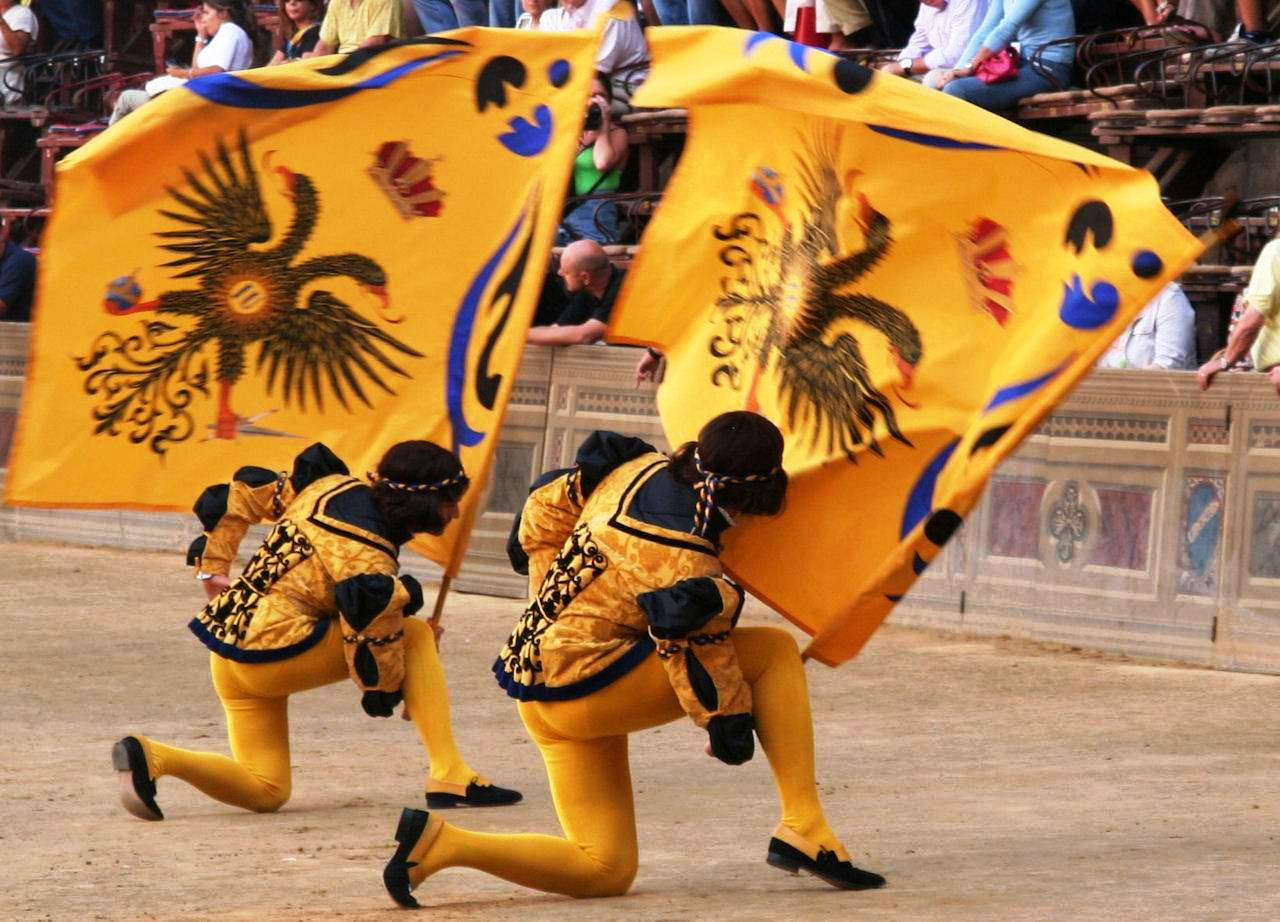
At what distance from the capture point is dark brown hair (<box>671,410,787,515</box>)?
5.19 meters

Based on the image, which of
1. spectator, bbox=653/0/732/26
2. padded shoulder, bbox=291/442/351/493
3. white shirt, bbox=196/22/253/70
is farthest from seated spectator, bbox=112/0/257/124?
padded shoulder, bbox=291/442/351/493

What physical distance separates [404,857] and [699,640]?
2.86ft

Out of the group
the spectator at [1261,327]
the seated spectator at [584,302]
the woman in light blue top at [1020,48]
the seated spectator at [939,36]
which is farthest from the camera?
→ the seated spectator at [939,36]

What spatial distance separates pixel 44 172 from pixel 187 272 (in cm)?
1226

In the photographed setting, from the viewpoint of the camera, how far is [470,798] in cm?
682

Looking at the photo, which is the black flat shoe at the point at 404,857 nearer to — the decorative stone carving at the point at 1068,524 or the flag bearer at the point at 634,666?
the flag bearer at the point at 634,666

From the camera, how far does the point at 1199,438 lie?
31.7 feet

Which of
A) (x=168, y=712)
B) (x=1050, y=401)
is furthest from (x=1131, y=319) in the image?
(x=168, y=712)

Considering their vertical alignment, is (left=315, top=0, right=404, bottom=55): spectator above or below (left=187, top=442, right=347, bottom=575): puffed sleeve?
above

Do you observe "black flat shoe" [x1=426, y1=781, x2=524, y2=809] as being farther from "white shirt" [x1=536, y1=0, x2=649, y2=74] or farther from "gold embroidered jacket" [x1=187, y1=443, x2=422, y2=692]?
"white shirt" [x1=536, y1=0, x2=649, y2=74]

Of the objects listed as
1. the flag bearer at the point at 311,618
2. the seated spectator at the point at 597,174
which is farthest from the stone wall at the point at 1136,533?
the seated spectator at the point at 597,174

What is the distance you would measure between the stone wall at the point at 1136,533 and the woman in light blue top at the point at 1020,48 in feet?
9.45

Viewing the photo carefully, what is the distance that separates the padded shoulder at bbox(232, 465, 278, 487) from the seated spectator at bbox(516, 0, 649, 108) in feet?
24.2

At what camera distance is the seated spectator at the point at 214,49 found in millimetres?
15953
